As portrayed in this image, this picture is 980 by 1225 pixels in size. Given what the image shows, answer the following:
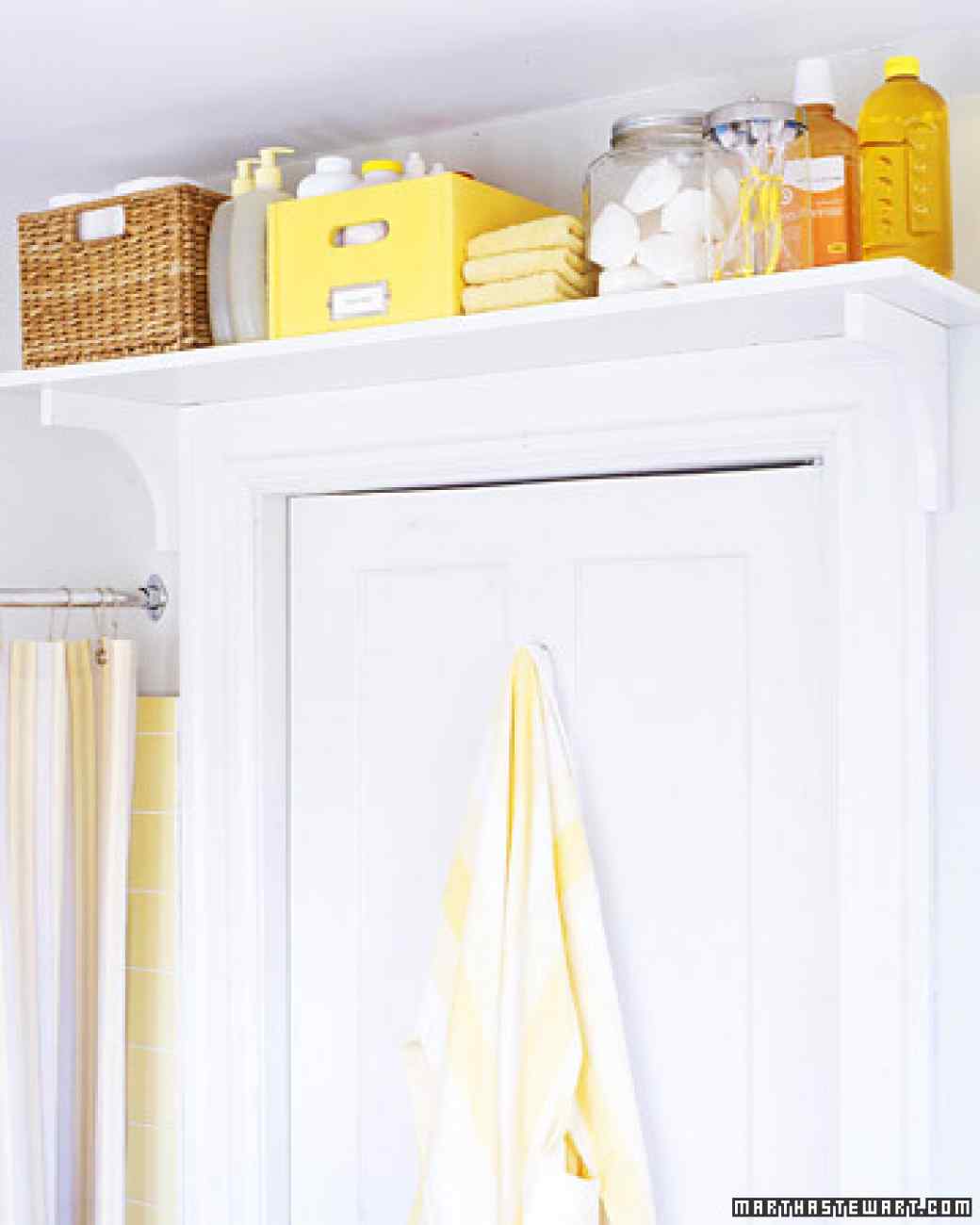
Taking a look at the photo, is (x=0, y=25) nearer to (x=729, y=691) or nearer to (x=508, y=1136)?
(x=729, y=691)

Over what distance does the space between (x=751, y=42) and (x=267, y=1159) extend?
1446mm

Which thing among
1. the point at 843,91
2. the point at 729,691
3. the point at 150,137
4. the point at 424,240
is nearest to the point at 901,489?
the point at 729,691

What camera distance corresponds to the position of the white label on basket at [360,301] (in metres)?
1.63

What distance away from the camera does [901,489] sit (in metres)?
1.57

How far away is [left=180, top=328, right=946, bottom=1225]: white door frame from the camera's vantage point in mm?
1574

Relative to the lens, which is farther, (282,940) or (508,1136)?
(282,940)

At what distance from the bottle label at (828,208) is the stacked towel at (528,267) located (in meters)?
0.24

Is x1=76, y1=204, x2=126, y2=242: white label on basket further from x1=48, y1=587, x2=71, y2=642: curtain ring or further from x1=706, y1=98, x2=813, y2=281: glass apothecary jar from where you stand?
x1=706, y1=98, x2=813, y2=281: glass apothecary jar

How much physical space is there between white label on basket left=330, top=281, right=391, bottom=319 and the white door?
12.5 inches

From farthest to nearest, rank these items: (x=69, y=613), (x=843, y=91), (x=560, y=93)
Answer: (x=69, y=613) → (x=560, y=93) → (x=843, y=91)

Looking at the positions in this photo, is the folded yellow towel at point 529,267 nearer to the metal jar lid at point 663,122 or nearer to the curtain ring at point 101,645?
the metal jar lid at point 663,122

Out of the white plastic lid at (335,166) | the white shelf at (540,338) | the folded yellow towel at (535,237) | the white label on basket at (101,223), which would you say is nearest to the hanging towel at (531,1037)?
the white shelf at (540,338)

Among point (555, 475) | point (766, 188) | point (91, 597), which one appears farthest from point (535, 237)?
point (91, 597)

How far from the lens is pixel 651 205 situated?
4.89 ft
